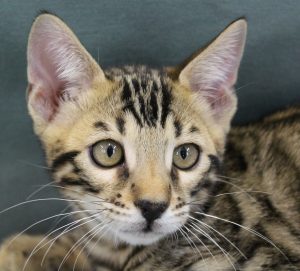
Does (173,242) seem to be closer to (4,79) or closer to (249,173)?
(249,173)

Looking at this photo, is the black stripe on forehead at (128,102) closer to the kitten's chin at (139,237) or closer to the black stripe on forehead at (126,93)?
the black stripe on forehead at (126,93)

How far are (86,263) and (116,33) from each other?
51cm

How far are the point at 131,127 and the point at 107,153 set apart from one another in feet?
0.20

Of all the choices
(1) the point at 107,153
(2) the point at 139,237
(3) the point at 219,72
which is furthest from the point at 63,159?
(3) the point at 219,72

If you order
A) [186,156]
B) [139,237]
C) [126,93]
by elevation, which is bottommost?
[139,237]

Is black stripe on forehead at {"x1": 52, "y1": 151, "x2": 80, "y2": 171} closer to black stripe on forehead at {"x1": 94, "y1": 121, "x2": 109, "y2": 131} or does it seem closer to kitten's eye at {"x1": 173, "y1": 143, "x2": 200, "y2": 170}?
black stripe on forehead at {"x1": 94, "y1": 121, "x2": 109, "y2": 131}

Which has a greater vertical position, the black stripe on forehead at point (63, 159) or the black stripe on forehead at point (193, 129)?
the black stripe on forehead at point (193, 129)

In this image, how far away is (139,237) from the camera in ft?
3.45

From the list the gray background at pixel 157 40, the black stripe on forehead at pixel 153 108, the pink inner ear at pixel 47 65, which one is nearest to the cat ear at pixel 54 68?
the pink inner ear at pixel 47 65

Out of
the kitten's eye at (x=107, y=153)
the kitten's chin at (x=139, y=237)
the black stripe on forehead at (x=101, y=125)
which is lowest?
the kitten's chin at (x=139, y=237)

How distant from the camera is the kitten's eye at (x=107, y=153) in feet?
3.43

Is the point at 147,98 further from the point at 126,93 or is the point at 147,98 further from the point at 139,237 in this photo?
the point at 139,237

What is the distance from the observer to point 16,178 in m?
1.51

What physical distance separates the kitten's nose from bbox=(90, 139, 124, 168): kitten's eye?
97 mm
